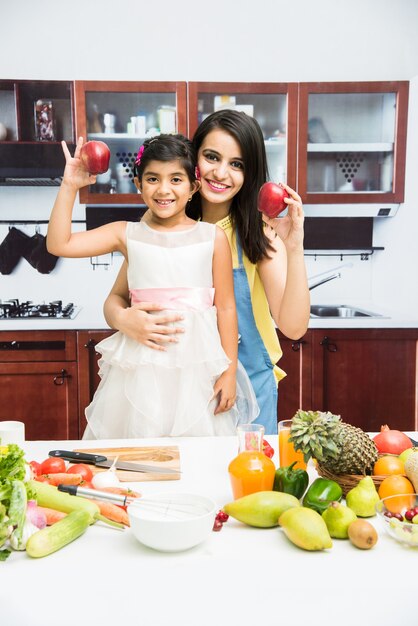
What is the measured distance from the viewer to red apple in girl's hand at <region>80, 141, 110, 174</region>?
65.6 inches

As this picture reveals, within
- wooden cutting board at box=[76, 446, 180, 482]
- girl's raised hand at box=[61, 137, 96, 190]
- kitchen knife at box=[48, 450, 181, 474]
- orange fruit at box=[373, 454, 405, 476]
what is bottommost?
wooden cutting board at box=[76, 446, 180, 482]

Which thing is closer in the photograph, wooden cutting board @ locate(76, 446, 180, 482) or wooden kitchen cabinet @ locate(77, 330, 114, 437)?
wooden cutting board @ locate(76, 446, 180, 482)

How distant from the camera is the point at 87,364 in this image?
127 inches

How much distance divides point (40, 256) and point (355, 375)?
1.91 metres

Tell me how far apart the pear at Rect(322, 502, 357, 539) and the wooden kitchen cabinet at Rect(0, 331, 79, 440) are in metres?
2.35

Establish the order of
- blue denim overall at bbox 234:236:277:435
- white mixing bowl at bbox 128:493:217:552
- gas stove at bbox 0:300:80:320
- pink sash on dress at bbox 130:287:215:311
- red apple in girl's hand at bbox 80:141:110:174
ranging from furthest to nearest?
1. gas stove at bbox 0:300:80:320
2. blue denim overall at bbox 234:236:277:435
3. pink sash on dress at bbox 130:287:215:311
4. red apple in girl's hand at bbox 80:141:110:174
5. white mixing bowl at bbox 128:493:217:552

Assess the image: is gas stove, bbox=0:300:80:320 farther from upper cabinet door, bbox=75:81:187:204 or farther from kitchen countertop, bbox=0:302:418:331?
upper cabinet door, bbox=75:81:187:204

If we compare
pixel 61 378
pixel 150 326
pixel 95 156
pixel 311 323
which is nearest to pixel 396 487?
pixel 150 326

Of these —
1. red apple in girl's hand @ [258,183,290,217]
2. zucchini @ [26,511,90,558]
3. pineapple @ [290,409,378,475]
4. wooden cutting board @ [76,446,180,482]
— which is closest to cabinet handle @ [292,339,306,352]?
red apple in girl's hand @ [258,183,290,217]

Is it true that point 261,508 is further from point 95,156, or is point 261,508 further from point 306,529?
point 95,156

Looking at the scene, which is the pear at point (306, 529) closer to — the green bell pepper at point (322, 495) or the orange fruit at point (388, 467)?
the green bell pepper at point (322, 495)

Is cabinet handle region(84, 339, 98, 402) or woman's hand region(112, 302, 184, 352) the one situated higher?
woman's hand region(112, 302, 184, 352)

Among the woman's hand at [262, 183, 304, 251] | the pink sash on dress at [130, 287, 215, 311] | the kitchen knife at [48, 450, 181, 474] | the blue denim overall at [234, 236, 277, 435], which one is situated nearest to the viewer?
the kitchen knife at [48, 450, 181, 474]

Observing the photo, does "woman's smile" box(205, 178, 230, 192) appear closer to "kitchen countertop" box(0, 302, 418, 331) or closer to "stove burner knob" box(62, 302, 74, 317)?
"kitchen countertop" box(0, 302, 418, 331)
